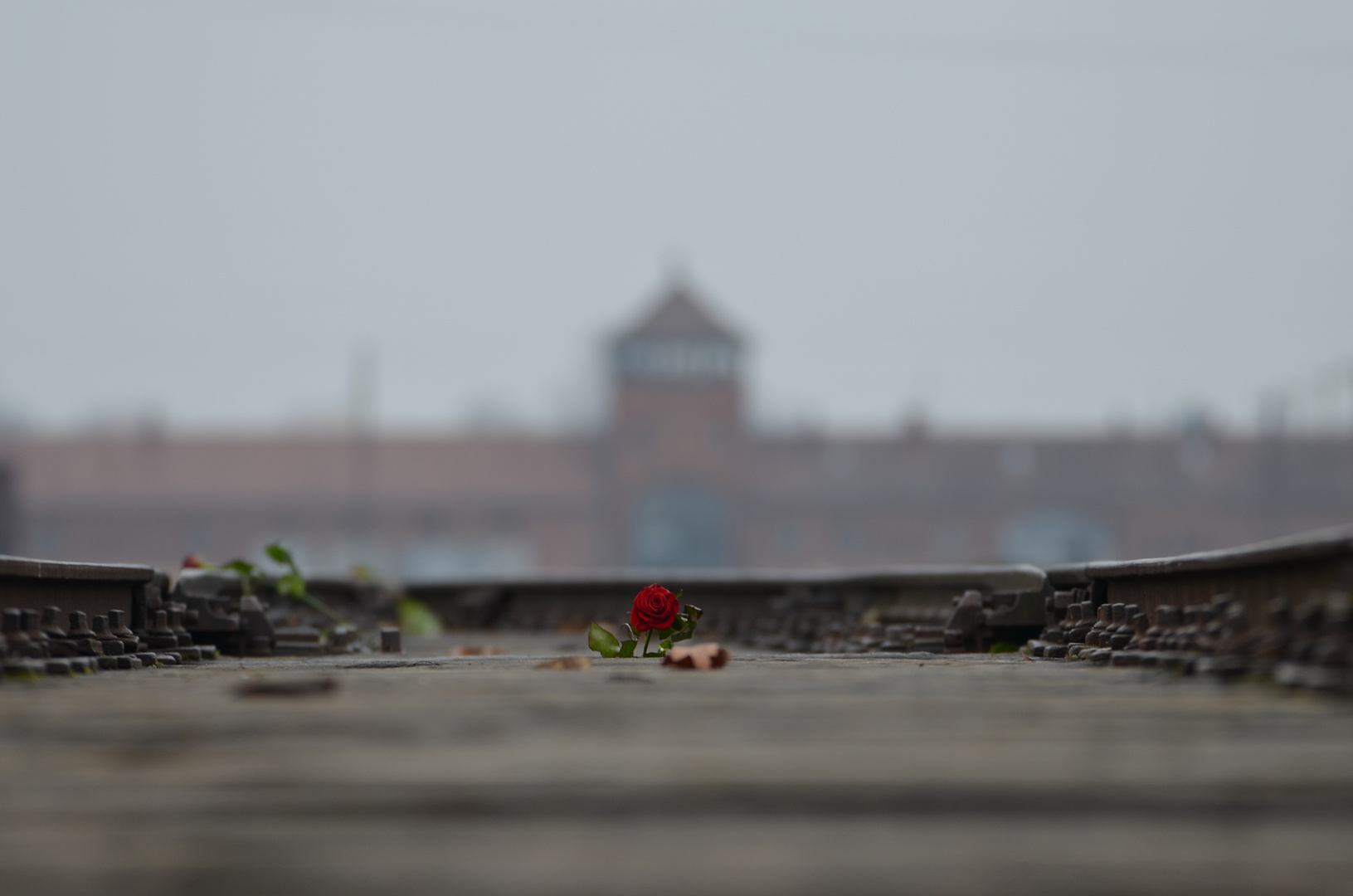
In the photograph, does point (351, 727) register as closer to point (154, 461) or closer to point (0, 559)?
point (0, 559)

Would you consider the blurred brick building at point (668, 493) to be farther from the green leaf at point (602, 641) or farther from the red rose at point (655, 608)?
the red rose at point (655, 608)

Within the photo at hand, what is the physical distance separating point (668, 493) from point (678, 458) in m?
1.26

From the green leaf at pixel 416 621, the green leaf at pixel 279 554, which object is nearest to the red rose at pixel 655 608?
the green leaf at pixel 279 554

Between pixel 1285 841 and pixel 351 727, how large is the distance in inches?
52.6

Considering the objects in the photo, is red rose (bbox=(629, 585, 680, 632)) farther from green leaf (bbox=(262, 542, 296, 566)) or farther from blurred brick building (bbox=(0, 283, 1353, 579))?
blurred brick building (bbox=(0, 283, 1353, 579))

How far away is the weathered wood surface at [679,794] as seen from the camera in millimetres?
1346

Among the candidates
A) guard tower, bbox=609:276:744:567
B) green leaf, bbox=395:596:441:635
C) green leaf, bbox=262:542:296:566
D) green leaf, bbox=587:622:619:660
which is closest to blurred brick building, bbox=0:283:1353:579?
guard tower, bbox=609:276:744:567

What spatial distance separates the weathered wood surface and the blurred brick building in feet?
152

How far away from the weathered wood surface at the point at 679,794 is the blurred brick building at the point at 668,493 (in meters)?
46.5

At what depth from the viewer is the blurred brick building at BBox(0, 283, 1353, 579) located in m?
49.0

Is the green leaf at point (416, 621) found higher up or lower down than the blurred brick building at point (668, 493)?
lower down

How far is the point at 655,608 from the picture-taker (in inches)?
168

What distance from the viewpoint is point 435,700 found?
8.64ft

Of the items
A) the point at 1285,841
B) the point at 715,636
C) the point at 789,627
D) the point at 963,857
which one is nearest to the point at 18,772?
the point at 963,857
